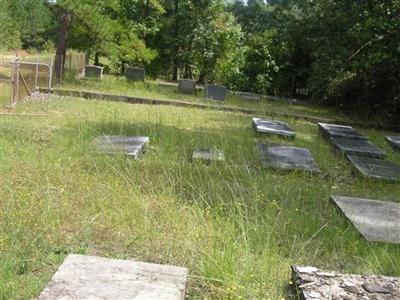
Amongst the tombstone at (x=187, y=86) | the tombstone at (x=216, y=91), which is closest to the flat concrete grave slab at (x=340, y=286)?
the tombstone at (x=216, y=91)

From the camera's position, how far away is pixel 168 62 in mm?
25406

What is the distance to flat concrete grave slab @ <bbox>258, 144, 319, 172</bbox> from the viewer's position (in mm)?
6512

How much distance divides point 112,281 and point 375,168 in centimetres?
501

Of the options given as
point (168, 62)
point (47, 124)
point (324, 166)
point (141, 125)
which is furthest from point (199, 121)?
point (168, 62)

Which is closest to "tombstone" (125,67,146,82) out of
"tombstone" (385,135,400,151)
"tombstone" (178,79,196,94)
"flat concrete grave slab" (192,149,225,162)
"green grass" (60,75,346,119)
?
"green grass" (60,75,346,119)

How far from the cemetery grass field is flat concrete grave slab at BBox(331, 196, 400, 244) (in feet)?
0.30

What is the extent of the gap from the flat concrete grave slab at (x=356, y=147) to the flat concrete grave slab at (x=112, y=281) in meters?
5.68

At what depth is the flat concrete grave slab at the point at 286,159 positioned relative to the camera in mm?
6512

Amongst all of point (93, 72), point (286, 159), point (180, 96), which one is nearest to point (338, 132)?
point (286, 159)

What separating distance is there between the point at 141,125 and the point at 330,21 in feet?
34.5

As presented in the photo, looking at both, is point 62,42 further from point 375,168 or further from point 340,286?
point 340,286

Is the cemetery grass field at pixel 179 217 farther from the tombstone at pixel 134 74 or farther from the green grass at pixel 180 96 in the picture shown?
the tombstone at pixel 134 74

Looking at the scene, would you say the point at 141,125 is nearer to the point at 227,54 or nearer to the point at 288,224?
the point at 288,224

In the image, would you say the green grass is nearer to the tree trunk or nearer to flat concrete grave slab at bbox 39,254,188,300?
the tree trunk
